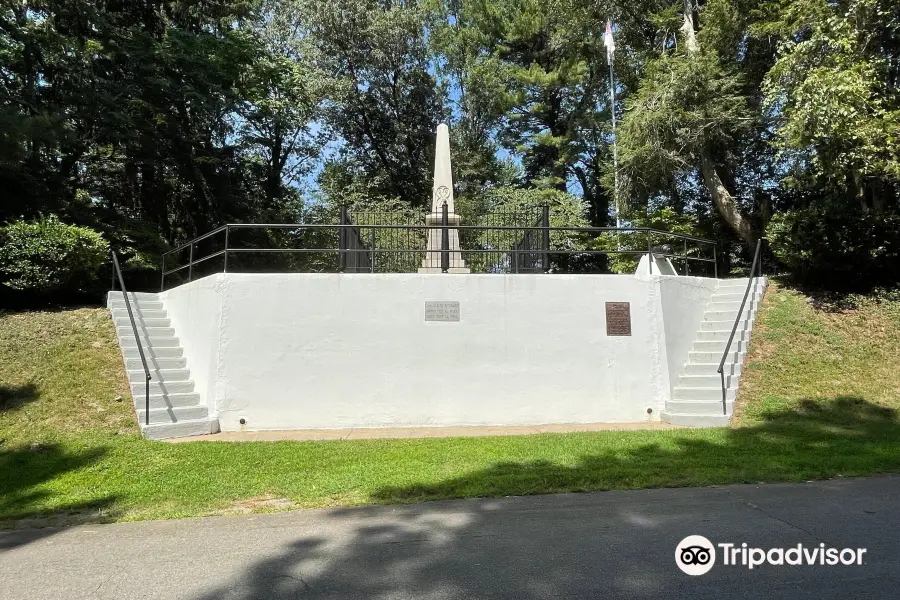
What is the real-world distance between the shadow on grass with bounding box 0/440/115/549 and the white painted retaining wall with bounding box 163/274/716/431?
2054 mm

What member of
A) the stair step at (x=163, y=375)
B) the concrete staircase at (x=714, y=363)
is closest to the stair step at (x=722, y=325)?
the concrete staircase at (x=714, y=363)

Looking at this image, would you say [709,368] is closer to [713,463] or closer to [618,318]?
[618,318]

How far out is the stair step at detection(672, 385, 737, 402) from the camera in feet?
27.8

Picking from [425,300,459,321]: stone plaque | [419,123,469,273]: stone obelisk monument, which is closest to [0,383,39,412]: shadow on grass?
[425,300,459,321]: stone plaque

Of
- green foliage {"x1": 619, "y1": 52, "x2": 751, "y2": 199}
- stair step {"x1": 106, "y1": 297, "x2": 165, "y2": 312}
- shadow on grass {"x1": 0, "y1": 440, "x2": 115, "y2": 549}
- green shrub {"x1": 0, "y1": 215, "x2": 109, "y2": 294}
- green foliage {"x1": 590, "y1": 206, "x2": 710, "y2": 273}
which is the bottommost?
shadow on grass {"x1": 0, "y1": 440, "x2": 115, "y2": 549}

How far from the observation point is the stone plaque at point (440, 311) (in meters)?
8.64

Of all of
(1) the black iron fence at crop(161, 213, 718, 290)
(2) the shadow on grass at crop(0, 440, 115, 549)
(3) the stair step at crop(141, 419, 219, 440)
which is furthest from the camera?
(1) the black iron fence at crop(161, 213, 718, 290)

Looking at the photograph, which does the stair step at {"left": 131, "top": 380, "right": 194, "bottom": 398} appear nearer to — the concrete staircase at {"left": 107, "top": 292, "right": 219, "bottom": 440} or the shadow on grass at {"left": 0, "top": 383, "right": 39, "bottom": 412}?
the concrete staircase at {"left": 107, "top": 292, "right": 219, "bottom": 440}

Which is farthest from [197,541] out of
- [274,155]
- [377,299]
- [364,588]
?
[274,155]

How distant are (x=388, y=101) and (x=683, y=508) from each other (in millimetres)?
→ 25483

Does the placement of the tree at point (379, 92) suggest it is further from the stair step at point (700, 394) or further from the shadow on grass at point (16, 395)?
the stair step at point (700, 394)

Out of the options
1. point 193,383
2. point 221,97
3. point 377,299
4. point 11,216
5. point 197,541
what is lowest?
point 197,541

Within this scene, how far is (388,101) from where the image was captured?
88.2 ft

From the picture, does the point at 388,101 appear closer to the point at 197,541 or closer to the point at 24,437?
the point at 24,437
